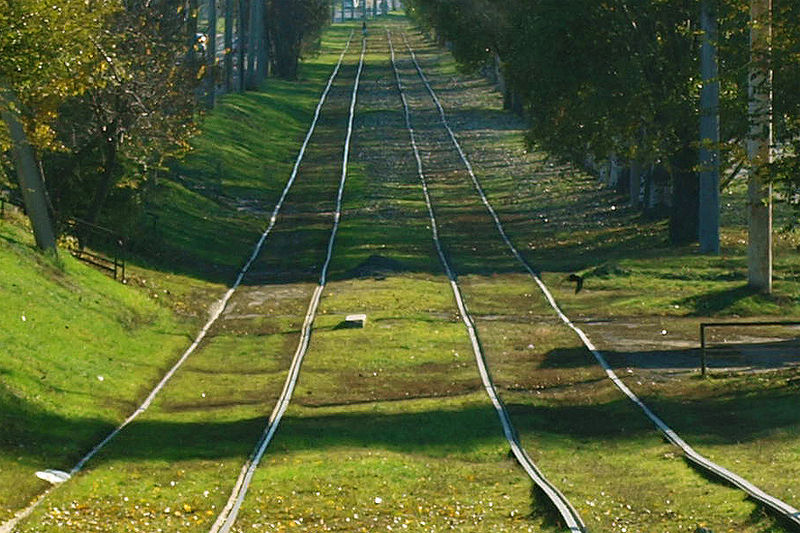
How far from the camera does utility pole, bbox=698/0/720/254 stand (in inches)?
1405

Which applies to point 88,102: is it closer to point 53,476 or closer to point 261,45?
point 53,476

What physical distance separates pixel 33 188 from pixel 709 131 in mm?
16230

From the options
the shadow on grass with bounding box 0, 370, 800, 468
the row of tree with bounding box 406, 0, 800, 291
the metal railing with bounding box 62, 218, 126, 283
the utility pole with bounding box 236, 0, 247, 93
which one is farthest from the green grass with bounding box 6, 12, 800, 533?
the utility pole with bounding box 236, 0, 247, 93

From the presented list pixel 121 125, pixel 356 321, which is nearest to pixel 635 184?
pixel 121 125

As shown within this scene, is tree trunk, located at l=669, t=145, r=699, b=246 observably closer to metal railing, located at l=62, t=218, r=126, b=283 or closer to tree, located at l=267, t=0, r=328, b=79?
metal railing, located at l=62, t=218, r=126, b=283

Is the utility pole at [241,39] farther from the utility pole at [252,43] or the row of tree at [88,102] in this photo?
the row of tree at [88,102]

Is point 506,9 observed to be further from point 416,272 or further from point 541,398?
point 541,398

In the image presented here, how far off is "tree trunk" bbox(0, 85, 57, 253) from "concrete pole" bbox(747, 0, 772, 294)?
13.9 metres

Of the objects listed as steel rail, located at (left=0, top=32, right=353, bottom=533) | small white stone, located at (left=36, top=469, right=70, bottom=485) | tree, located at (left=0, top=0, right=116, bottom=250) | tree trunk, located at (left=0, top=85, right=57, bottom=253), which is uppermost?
tree, located at (left=0, top=0, right=116, bottom=250)

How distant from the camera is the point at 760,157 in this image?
26.4m

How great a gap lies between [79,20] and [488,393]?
838 centimetres

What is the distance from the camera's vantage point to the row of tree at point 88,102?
20984mm

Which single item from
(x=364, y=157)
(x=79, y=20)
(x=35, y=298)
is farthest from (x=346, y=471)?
(x=364, y=157)

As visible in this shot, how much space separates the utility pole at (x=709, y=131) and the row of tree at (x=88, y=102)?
42.3 feet
